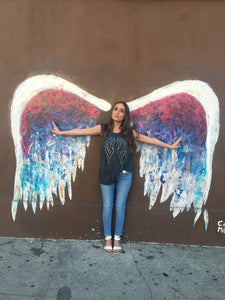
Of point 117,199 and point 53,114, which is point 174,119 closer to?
point 117,199

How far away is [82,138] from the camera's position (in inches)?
124

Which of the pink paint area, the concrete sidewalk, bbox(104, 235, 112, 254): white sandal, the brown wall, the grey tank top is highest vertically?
the brown wall

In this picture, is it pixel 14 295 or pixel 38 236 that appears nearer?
pixel 14 295

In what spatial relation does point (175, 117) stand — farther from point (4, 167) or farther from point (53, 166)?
point (4, 167)

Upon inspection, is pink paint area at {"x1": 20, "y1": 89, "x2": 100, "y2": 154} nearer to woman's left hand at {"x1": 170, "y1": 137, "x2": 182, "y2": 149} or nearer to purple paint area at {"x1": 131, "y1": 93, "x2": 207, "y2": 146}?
purple paint area at {"x1": 131, "y1": 93, "x2": 207, "y2": 146}

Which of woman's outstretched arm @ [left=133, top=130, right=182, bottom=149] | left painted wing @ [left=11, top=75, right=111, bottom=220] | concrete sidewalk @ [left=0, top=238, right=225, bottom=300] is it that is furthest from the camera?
left painted wing @ [left=11, top=75, right=111, bottom=220]

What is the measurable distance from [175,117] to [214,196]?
1.18 m

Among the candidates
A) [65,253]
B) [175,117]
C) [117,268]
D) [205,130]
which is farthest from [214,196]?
[65,253]

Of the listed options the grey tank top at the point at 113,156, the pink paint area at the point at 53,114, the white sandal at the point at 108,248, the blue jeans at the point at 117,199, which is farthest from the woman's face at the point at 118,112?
the white sandal at the point at 108,248

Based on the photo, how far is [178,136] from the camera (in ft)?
10.1

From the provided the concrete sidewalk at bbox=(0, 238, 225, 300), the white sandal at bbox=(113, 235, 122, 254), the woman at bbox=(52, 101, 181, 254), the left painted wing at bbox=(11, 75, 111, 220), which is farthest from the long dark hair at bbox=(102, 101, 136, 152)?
the concrete sidewalk at bbox=(0, 238, 225, 300)

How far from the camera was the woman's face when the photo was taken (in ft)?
9.32

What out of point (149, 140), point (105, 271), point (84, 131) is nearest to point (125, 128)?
point (149, 140)

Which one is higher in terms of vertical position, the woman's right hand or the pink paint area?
the pink paint area
